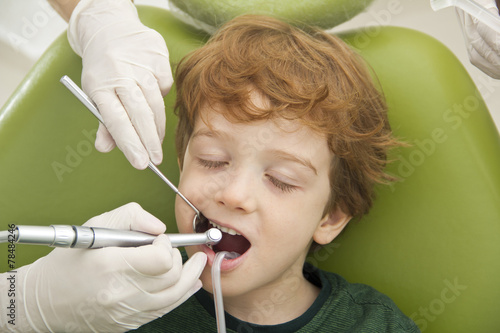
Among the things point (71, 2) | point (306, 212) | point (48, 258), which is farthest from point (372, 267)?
point (71, 2)

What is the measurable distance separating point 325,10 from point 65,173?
786 millimetres

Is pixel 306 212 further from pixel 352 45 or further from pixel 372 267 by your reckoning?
pixel 352 45

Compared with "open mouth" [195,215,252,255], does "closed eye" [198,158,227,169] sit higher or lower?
higher

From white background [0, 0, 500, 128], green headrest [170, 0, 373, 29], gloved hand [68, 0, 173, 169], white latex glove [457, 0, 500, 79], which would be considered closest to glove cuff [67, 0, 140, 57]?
gloved hand [68, 0, 173, 169]

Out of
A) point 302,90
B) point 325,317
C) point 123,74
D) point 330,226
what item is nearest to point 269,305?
point 325,317

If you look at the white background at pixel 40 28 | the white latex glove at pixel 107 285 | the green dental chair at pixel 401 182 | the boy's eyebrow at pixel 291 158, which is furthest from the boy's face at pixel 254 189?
the white background at pixel 40 28

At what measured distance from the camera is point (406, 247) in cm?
132

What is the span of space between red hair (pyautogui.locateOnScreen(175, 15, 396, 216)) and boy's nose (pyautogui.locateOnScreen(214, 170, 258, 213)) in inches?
4.5

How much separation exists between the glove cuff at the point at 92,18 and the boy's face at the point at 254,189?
377mm

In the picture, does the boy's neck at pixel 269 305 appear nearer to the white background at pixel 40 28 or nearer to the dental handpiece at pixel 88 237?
the dental handpiece at pixel 88 237

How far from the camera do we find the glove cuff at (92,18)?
1270 mm

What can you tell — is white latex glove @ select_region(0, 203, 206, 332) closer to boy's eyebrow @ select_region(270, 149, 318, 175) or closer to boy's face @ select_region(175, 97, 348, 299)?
boy's face @ select_region(175, 97, 348, 299)

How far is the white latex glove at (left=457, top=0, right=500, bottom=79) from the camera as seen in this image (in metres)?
1.26

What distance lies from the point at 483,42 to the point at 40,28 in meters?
2.53
